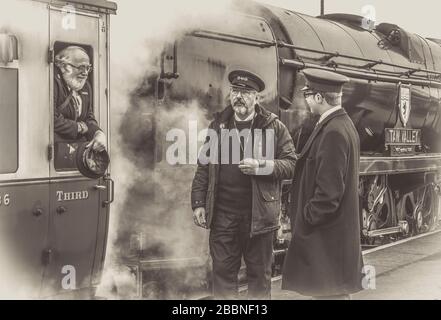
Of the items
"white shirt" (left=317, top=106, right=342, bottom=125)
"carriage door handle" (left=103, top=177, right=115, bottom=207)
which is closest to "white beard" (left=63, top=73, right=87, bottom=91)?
"carriage door handle" (left=103, top=177, right=115, bottom=207)

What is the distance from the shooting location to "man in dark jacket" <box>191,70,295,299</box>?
19.1ft

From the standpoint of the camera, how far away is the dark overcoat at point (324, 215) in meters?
5.93

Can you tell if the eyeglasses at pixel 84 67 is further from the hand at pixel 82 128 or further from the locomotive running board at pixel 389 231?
the locomotive running board at pixel 389 231

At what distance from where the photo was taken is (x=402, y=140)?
944cm

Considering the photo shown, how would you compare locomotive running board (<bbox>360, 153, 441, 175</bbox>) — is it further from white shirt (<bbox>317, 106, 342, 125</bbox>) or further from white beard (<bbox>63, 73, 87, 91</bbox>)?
white beard (<bbox>63, 73, 87, 91</bbox>)

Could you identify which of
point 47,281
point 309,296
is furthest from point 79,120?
point 309,296

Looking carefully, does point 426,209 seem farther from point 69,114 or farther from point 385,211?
point 69,114

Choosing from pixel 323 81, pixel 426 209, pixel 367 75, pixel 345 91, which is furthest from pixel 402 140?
pixel 323 81

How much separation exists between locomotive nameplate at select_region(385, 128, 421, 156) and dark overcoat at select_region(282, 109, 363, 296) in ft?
10.1

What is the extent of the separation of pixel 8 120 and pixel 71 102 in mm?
493

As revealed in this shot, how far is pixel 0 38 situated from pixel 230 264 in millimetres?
2528

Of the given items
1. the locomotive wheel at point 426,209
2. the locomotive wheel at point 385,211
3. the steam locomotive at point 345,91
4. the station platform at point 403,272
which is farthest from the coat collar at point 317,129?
the locomotive wheel at point 426,209

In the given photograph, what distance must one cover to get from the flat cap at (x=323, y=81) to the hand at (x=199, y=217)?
69.9 inches

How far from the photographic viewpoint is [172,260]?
5.68 meters
